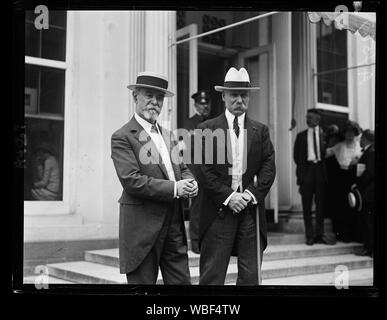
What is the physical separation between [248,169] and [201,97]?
61 cm

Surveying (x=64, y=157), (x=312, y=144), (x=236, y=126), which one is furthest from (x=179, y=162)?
(x=312, y=144)

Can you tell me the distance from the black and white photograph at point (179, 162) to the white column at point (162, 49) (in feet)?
0.07

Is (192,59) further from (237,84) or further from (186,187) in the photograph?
(186,187)

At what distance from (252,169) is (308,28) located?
1062mm

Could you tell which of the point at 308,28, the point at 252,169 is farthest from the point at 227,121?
the point at 308,28

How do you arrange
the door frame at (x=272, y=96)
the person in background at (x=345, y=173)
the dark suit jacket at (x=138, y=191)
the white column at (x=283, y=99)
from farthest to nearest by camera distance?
the door frame at (x=272, y=96) < the person in background at (x=345, y=173) < the white column at (x=283, y=99) < the dark suit jacket at (x=138, y=191)

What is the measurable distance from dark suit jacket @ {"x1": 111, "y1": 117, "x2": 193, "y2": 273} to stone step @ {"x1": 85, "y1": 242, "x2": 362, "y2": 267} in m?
0.44

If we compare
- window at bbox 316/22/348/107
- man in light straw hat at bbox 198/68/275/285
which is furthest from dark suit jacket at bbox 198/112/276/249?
window at bbox 316/22/348/107

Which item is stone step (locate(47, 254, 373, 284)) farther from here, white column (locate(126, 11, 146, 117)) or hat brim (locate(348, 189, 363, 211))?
white column (locate(126, 11, 146, 117))

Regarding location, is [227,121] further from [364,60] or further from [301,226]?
[301,226]

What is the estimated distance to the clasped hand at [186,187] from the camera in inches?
137

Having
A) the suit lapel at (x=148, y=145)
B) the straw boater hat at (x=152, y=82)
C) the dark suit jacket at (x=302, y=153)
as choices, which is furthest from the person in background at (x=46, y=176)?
the dark suit jacket at (x=302, y=153)

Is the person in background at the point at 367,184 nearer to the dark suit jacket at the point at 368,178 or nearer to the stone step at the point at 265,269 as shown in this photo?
the dark suit jacket at the point at 368,178

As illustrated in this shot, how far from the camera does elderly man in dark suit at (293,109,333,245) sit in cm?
402
